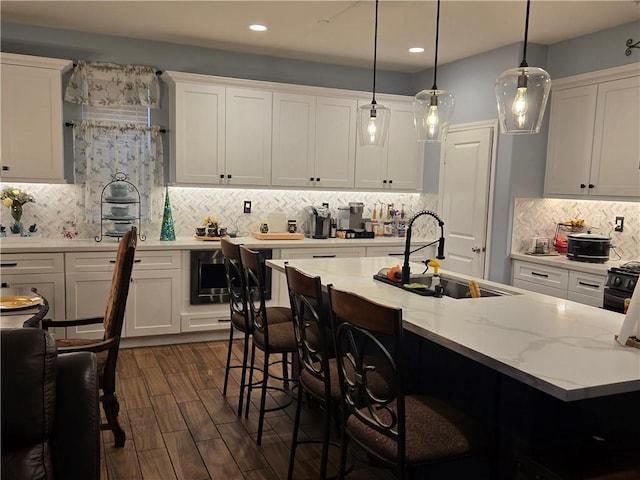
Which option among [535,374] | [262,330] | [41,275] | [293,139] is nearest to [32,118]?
[41,275]

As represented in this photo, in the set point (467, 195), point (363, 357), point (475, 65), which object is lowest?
point (363, 357)

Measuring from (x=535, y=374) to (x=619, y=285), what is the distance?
265 cm

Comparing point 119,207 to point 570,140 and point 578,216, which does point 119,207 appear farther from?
point 578,216

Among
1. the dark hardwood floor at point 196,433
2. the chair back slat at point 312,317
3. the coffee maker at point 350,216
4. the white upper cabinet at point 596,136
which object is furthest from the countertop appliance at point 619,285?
the coffee maker at point 350,216

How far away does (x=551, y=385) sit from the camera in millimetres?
1525

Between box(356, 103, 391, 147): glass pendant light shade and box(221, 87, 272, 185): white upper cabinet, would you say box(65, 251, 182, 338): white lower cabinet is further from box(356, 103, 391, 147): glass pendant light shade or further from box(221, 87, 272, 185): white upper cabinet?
box(356, 103, 391, 147): glass pendant light shade

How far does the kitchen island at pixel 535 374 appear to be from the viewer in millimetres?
1660

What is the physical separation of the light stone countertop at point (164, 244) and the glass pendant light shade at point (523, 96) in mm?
2914

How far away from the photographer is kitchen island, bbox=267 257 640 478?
5.45 feet

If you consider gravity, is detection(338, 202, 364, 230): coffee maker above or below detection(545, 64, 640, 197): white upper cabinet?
below

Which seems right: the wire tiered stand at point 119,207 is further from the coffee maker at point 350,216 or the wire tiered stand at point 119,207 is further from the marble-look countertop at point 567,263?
the marble-look countertop at point 567,263

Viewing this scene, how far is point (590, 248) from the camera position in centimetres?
433

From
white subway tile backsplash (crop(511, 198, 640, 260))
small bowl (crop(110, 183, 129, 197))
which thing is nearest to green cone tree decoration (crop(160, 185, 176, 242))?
small bowl (crop(110, 183, 129, 197))

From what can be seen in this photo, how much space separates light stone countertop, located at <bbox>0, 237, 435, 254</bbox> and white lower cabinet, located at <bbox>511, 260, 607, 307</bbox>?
1.24 meters
